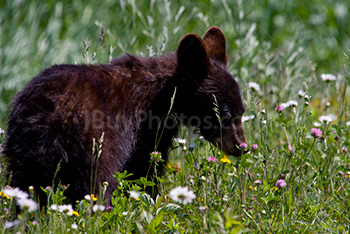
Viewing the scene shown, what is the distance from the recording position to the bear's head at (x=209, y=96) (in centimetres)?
464

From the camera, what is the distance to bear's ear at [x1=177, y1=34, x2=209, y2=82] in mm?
4449

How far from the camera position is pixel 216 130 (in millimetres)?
4785

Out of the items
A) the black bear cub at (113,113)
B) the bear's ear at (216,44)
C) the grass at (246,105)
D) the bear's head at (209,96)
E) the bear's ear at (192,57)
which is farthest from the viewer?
the bear's ear at (216,44)

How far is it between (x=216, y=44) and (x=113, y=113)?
155cm

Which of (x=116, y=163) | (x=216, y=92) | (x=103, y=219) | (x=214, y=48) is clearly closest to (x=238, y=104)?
(x=216, y=92)

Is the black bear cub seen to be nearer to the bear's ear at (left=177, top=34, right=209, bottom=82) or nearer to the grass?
the bear's ear at (left=177, top=34, right=209, bottom=82)

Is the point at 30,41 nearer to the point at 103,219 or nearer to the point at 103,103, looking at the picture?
the point at 103,103

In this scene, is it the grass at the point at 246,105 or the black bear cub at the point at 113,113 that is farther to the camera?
the black bear cub at the point at 113,113

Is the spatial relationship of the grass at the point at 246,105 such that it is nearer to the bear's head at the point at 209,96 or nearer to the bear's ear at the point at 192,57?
the bear's head at the point at 209,96

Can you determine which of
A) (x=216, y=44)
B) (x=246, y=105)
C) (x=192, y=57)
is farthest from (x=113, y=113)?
(x=246, y=105)

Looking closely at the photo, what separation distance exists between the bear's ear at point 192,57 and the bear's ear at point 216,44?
1.01 ft

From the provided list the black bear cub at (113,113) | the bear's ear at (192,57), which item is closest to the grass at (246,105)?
the black bear cub at (113,113)

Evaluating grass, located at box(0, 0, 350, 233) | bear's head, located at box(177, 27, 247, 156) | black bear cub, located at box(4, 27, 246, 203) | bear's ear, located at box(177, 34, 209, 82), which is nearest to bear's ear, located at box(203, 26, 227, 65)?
black bear cub, located at box(4, 27, 246, 203)

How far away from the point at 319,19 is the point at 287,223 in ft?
25.5
